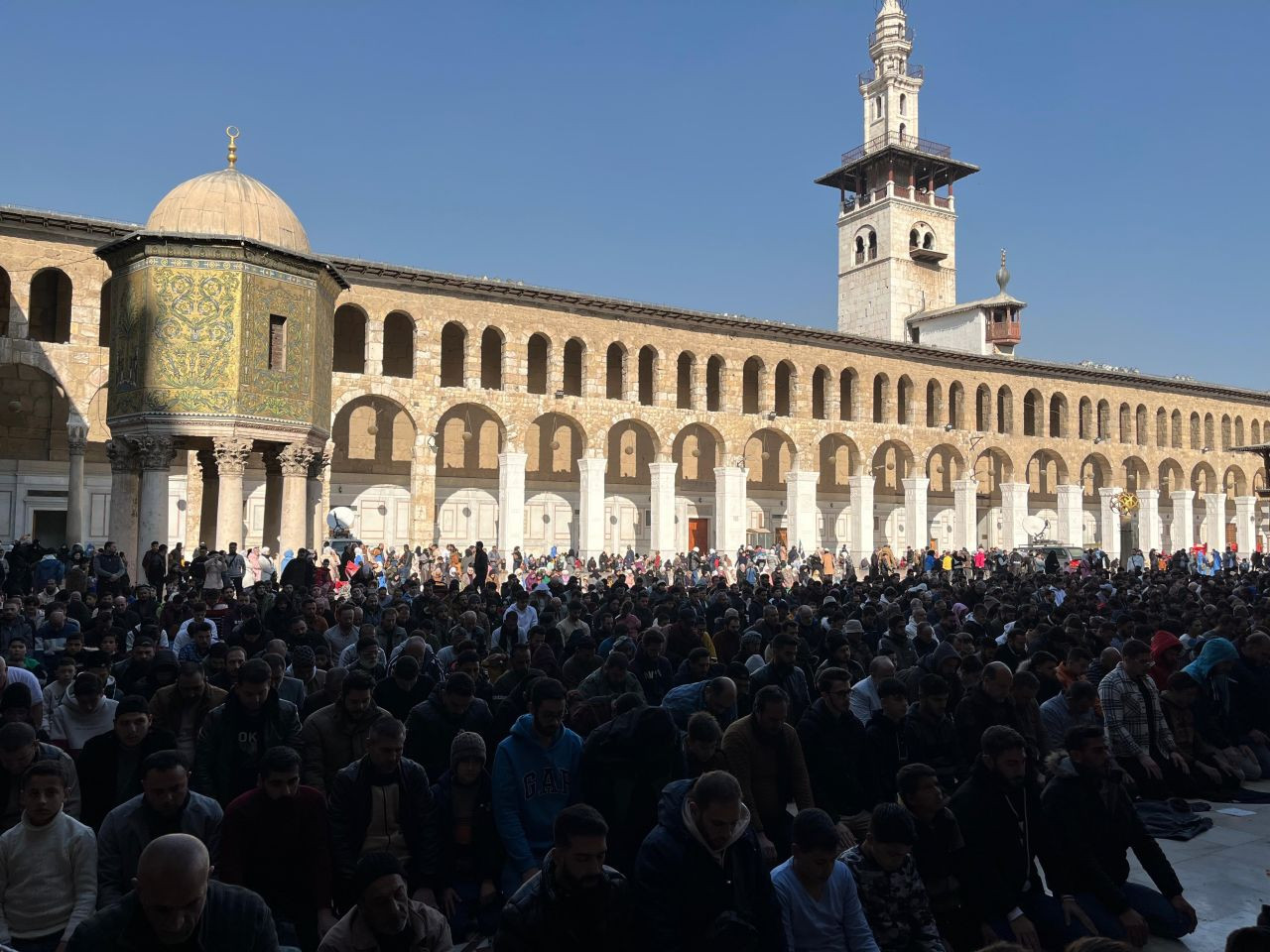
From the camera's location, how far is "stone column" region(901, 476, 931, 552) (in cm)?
3488

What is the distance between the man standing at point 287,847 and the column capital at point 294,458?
1409 centimetres

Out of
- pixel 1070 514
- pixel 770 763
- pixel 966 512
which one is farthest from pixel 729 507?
pixel 770 763

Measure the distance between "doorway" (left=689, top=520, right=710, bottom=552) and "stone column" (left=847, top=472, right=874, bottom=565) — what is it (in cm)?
526

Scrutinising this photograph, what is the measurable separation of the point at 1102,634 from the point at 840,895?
275 inches

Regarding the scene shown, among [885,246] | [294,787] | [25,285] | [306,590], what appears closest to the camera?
[294,787]

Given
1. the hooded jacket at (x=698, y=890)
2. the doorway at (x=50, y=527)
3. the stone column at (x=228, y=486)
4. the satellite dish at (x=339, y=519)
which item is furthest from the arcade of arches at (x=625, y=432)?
the hooded jacket at (x=698, y=890)

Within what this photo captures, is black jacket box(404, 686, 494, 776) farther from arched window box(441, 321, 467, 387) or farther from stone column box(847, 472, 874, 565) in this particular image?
stone column box(847, 472, 874, 565)

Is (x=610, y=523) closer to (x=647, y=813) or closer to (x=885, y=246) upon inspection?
(x=885, y=246)

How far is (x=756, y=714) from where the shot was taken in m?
4.94

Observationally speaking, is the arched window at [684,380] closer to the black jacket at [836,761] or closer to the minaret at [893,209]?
the minaret at [893,209]

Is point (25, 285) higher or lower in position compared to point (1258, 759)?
higher

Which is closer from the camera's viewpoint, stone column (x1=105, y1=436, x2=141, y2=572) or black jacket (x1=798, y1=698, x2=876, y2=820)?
black jacket (x1=798, y1=698, x2=876, y2=820)

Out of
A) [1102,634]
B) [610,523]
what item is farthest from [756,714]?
[610,523]

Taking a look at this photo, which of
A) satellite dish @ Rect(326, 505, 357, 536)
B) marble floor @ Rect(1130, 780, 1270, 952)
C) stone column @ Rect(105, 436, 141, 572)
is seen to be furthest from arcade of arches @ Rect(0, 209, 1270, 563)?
marble floor @ Rect(1130, 780, 1270, 952)
